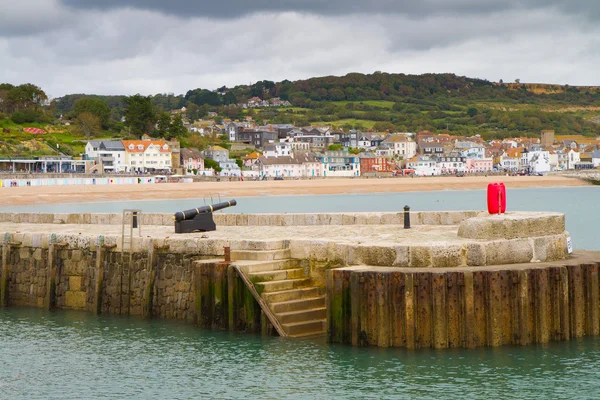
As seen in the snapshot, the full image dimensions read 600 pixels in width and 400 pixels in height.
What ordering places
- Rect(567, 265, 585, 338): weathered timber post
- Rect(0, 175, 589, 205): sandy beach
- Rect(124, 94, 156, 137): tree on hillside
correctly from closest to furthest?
Rect(567, 265, 585, 338): weathered timber post
Rect(0, 175, 589, 205): sandy beach
Rect(124, 94, 156, 137): tree on hillside

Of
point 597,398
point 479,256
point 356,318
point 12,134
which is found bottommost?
point 597,398

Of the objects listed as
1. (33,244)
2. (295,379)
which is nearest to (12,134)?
(33,244)

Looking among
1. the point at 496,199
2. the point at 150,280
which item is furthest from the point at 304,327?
the point at 496,199

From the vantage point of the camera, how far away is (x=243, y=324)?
18.2 metres

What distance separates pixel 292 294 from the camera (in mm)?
17859

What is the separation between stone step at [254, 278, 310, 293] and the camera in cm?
1770


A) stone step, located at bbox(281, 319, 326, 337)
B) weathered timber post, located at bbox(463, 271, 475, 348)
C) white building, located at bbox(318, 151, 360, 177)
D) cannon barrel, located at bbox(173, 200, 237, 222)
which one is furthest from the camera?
white building, located at bbox(318, 151, 360, 177)

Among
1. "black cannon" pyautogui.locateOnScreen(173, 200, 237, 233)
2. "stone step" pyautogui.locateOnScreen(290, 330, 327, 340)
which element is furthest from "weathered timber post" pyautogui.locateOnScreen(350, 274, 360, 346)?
"black cannon" pyautogui.locateOnScreen(173, 200, 237, 233)

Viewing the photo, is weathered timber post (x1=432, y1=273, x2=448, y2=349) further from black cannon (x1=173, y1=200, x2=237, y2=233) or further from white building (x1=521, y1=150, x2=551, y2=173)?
white building (x1=521, y1=150, x2=551, y2=173)

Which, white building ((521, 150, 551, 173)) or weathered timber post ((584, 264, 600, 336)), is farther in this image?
white building ((521, 150, 551, 173))

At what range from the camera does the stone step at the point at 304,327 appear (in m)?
17.6

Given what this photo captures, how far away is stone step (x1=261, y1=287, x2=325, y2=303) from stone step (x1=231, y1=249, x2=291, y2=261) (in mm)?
1066

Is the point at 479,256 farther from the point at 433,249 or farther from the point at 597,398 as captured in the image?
the point at 597,398

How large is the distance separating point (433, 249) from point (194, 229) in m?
8.04
